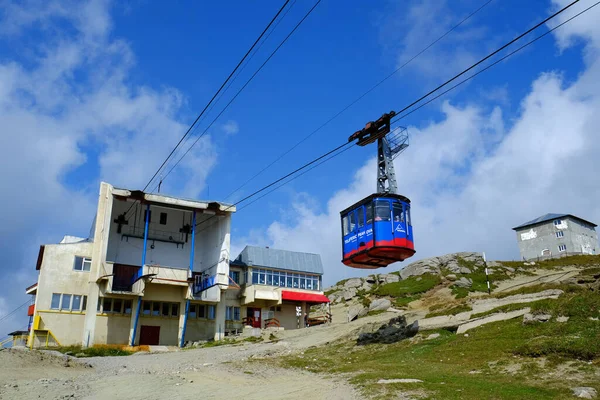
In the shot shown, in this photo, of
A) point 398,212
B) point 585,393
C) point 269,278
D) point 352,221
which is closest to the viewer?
point 585,393

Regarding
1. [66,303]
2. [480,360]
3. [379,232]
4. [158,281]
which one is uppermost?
[158,281]

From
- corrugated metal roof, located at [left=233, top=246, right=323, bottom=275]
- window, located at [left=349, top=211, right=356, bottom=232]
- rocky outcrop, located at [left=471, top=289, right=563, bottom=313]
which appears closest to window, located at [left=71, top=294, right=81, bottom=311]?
corrugated metal roof, located at [left=233, top=246, right=323, bottom=275]

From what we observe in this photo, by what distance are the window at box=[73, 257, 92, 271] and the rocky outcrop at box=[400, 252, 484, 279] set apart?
41.1 meters

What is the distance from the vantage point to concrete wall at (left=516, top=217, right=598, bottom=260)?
86.7 meters

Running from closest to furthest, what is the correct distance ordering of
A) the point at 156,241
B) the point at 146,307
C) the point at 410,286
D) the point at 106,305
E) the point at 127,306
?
the point at 106,305 < the point at 127,306 < the point at 146,307 < the point at 156,241 < the point at 410,286

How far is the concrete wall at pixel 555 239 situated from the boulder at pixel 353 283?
32.5 m

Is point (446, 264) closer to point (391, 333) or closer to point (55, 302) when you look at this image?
point (391, 333)

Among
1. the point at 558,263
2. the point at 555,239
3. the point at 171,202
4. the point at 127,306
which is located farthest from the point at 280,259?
the point at 555,239

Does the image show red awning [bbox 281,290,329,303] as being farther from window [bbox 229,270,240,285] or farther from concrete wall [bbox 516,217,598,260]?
concrete wall [bbox 516,217,598,260]

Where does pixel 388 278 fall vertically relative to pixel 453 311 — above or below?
above

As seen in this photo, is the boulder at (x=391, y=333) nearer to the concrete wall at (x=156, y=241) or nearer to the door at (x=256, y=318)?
the concrete wall at (x=156, y=241)

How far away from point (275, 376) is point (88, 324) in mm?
28102

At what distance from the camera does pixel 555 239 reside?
87812 mm

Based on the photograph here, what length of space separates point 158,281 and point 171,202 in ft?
25.9
